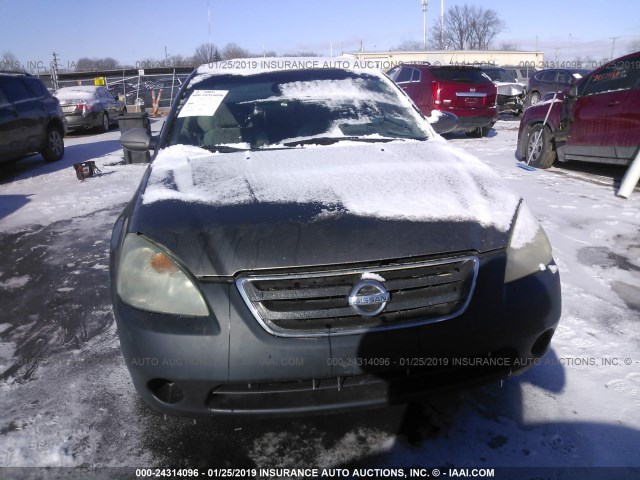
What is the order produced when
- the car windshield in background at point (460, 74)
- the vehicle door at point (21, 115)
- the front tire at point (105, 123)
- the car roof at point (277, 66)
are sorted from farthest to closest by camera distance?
1. the front tire at point (105, 123)
2. the car windshield in background at point (460, 74)
3. the vehicle door at point (21, 115)
4. the car roof at point (277, 66)

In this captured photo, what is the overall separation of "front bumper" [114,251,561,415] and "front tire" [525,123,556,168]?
21.4 feet

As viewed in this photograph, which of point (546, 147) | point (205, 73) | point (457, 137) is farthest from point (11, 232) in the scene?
point (457, 137)

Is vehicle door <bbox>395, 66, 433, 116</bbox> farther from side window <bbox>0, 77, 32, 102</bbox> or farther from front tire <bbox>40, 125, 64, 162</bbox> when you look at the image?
side window <bbox>0, 77, 32, 102</bbox>

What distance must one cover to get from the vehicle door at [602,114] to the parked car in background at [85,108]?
38.9 ft

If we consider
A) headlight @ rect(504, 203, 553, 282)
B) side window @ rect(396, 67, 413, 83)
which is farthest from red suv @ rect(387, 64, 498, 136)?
headlight @ rect(504, 203, 553, 282)

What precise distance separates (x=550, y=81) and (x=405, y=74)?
26.5ft

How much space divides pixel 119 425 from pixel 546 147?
23.9 ft

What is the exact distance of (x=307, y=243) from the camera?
1730 mm

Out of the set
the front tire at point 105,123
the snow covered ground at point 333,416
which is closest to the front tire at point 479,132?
the snow covered ground at point 333,416

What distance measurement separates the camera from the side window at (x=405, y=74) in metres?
11.9

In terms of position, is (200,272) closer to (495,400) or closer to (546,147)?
(495,400)

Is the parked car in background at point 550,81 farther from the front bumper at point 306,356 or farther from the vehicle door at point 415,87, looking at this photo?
the front bumper at point 306,356

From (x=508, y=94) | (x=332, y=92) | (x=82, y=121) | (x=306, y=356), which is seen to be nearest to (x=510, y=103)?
(x=508, y=94)

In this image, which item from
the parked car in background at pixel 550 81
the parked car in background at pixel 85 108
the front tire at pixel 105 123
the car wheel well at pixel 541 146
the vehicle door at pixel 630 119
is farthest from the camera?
the parked car in background at pixel 550 81
